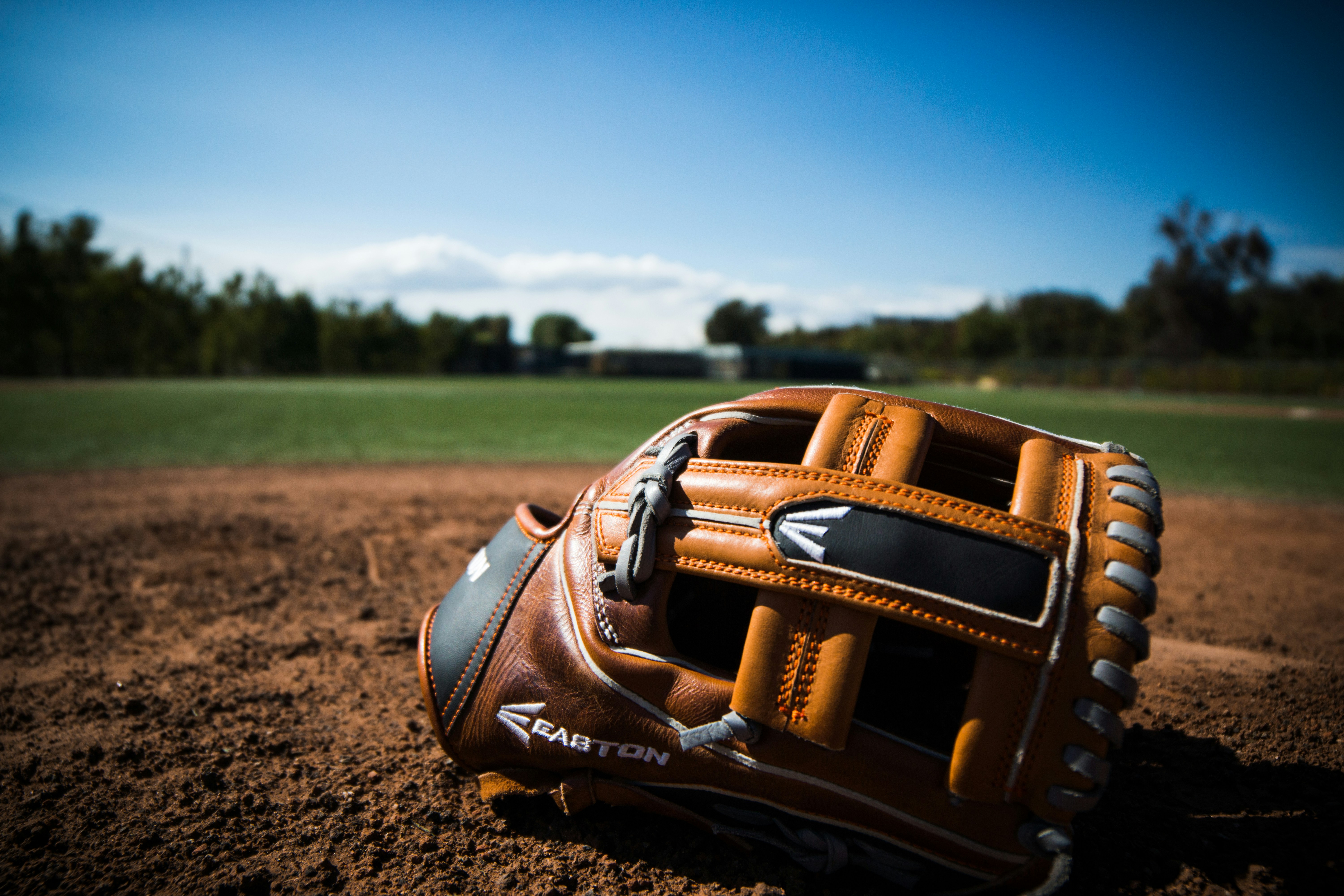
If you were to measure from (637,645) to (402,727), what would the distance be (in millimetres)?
832

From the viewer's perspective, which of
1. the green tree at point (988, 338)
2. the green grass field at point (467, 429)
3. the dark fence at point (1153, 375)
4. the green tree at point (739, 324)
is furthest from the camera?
the green tree at point (739, 324)

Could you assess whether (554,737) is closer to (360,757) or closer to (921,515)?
(360,757)

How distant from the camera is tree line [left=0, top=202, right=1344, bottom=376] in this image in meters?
36.4

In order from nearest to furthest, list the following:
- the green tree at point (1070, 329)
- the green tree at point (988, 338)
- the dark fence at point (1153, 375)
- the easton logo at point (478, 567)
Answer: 1. the easton logo at point (478, 567)
2. the dark fence at point (1153, 375)
3. the green tree at point (1070, 329)
4. the green tree at point (988, 338)

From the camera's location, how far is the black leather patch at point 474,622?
1.35 m

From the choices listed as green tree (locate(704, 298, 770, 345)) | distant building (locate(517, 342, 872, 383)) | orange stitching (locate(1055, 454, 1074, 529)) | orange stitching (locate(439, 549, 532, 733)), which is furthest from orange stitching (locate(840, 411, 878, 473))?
green tree (locate(704, 298, 770, 345))

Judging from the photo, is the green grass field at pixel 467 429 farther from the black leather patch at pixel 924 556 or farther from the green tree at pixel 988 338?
the green tree at pixel 988 338

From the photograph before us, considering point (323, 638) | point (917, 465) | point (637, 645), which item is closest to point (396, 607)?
point (323, 638)

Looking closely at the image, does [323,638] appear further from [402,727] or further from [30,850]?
[30,850]

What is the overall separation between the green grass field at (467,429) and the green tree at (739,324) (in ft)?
187

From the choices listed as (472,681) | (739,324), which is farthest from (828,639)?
(739,324)

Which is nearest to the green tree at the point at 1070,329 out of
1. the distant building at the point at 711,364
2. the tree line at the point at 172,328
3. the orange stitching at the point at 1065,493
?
the distant building at the point at 711,364

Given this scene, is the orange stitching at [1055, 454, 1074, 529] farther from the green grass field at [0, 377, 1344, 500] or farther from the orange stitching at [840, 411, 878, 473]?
the green grass field at [0, 377, 1344, 500]

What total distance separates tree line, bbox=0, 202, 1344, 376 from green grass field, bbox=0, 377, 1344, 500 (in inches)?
659
